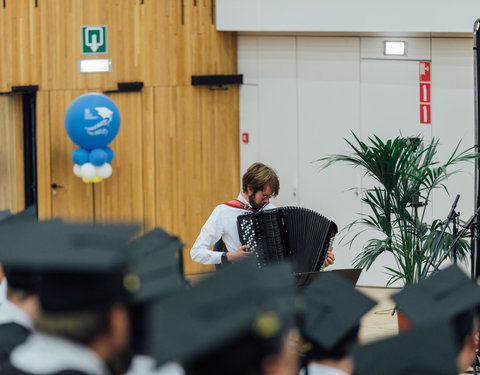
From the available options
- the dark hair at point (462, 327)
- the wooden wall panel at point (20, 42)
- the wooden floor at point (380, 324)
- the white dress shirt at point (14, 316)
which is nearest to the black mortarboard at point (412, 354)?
the dark hair at point (462, 327)

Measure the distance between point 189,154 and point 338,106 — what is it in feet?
6.20

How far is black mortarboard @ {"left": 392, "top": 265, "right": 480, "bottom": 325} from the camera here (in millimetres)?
2229

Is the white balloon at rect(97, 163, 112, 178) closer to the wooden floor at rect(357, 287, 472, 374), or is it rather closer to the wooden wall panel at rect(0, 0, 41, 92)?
the wooden wall panel at rect(0, 0, 41, 92)

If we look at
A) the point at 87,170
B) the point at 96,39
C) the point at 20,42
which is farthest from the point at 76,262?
the point at 20,42

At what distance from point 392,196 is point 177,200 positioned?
13.0ft

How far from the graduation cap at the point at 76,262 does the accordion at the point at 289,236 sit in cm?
296

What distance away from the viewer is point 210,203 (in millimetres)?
9562

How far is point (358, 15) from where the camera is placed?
29.3 ft

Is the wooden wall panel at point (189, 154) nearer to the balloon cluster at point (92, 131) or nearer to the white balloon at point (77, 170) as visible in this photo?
the balloon cluster at point (92, 131)

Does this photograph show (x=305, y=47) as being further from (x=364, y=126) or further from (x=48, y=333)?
(x=48, y=333)

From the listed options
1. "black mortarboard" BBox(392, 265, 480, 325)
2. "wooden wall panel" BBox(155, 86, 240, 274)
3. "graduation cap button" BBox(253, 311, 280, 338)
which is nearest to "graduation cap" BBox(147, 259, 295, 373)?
"graduation cap button" BBox(253, 311, 280, 338)

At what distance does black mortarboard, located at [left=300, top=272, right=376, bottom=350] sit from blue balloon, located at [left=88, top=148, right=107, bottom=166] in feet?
21.4

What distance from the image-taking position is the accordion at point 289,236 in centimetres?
511

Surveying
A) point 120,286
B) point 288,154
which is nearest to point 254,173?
point 120,286
